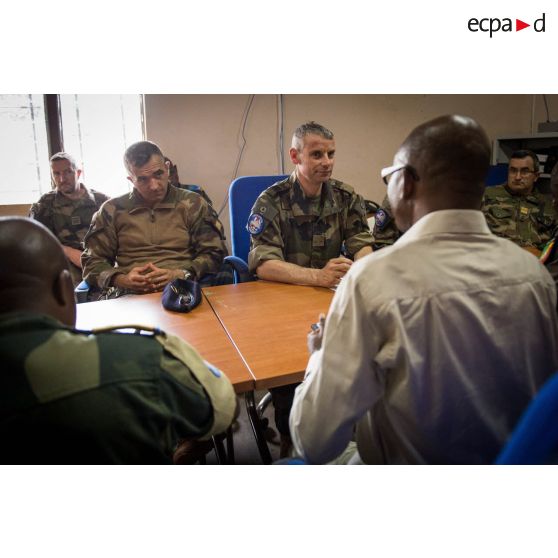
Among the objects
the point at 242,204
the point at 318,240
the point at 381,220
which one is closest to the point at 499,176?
the point at 381,220

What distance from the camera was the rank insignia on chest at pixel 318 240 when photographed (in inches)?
86.4

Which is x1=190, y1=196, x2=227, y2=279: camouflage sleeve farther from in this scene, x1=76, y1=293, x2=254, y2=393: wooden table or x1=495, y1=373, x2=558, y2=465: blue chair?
x1=495, y1=373, x2=558, y2=465: blue chair

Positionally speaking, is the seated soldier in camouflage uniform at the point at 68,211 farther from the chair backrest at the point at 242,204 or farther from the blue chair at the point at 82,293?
the chair backrest at the point at 242,204

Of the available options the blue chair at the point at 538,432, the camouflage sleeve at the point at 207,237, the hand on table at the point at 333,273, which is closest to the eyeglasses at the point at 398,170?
the blue chair at the point at 538,432

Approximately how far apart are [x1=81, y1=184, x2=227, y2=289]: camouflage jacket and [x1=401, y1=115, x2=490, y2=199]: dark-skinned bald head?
154 cm

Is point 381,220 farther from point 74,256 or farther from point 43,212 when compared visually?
point 43,212

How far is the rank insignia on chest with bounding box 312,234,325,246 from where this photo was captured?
220cm

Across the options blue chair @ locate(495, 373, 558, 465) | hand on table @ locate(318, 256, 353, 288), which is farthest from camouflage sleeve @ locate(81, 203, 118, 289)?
blue chair @ locate(495, 373, 558, 465)

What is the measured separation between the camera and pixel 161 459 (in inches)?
28.8

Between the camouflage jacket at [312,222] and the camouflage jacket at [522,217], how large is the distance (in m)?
1.63
